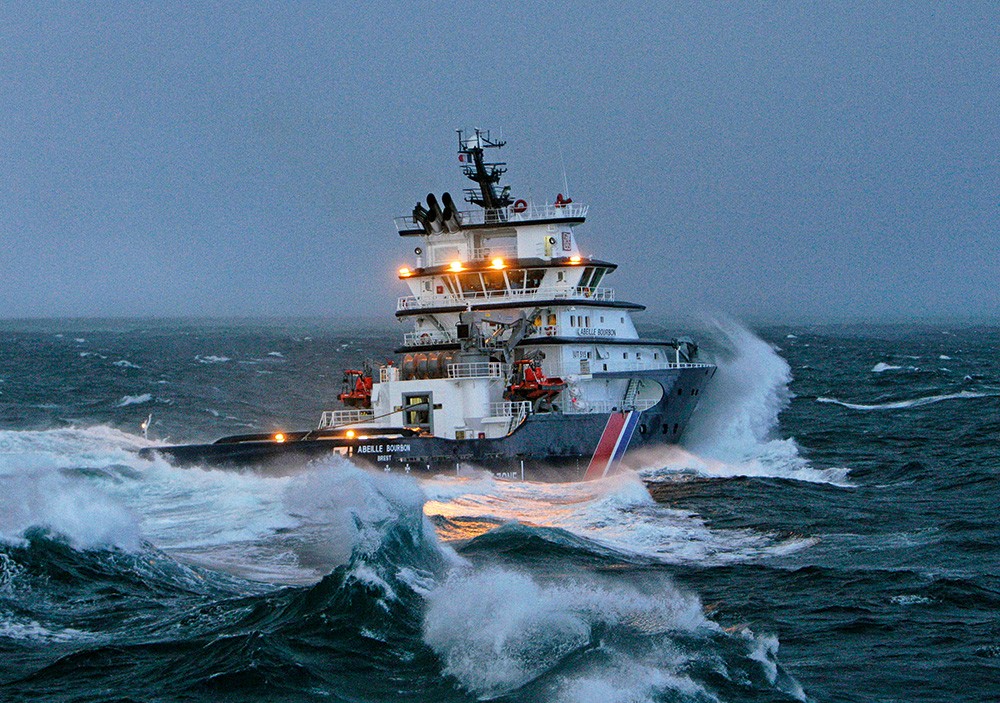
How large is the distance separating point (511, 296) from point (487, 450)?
5590mm

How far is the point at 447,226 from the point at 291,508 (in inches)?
464

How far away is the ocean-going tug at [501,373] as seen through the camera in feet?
93.2

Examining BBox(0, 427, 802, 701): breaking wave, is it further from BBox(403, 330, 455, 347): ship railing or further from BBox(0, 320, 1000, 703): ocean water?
BBox(403, 330, 455, 347): ship railing

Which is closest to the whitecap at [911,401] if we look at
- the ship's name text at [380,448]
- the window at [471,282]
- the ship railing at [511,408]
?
the window at [471,282]

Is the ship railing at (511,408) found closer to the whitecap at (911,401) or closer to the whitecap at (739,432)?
the whitecap at (739,432)

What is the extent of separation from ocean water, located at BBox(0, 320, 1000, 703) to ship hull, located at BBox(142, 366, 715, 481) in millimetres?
494

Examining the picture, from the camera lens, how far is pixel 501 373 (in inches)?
1203

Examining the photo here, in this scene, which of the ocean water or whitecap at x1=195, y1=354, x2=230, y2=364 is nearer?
the ocean water

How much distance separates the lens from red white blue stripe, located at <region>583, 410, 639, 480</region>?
30.0 meters

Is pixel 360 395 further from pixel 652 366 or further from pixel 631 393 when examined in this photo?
pixel 652 366

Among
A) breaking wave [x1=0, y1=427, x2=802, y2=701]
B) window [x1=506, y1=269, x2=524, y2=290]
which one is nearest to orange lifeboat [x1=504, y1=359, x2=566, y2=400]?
window [x1=506, y1=269, x2=524, y2=290]

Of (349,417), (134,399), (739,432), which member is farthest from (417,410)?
(134,399)

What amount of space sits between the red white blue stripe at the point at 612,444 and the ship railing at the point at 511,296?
357 centimetres

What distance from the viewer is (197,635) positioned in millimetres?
13758
